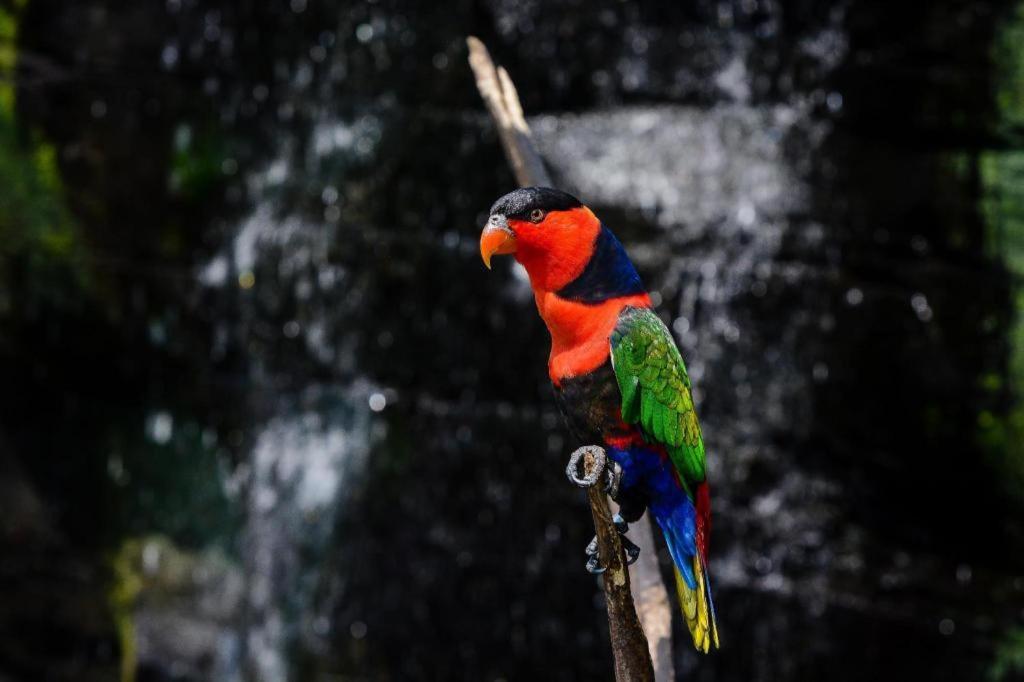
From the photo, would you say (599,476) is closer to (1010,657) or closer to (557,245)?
(557,245)

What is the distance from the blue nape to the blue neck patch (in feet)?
0.68

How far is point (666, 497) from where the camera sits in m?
1.38

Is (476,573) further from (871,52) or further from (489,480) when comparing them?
(871,52)

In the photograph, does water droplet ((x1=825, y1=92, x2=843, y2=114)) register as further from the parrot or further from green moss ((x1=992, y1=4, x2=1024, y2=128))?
the parrot

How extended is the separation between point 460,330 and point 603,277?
321 cm

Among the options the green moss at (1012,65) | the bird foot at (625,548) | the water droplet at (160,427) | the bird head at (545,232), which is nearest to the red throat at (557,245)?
the bird head at (545,232)

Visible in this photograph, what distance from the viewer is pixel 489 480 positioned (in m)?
4.32

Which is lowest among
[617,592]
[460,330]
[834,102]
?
[460,330]

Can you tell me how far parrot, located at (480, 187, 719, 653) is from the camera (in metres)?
1.22

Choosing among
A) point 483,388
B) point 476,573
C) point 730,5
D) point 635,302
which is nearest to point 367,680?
point 476,573

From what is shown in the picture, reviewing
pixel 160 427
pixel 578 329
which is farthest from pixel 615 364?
pixel 160 427

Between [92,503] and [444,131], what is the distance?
2.22 meters

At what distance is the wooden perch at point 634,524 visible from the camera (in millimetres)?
1568

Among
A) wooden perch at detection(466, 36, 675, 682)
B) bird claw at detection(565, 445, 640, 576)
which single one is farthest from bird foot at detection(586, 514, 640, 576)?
wooden perch at detection(466, 36, 675, 682)
